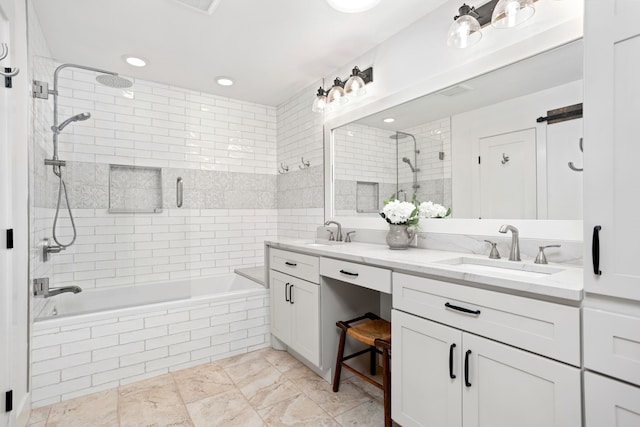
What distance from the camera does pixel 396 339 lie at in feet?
5.21

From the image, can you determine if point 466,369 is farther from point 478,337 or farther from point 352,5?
point 352,5

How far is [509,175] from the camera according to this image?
5.57 ft

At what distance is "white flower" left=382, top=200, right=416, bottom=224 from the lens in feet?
6.62

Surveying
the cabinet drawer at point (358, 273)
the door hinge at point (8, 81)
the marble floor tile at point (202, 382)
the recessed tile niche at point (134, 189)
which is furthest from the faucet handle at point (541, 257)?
the recessed tile niche at point (134, 189)

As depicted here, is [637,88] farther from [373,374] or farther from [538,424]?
[373,374]

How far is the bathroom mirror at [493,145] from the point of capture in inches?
58.6

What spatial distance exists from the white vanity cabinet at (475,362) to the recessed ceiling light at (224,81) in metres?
2.52

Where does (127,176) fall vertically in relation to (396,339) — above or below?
above

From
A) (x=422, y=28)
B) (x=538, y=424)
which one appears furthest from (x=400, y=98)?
(x=538, y=424)

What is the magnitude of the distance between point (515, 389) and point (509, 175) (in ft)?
3.43

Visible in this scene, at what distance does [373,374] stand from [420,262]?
1.18 meters

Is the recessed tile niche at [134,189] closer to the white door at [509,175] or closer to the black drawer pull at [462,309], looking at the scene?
the black drawer pull at [462,309]

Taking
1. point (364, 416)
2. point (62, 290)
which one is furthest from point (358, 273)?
point (62, 290)

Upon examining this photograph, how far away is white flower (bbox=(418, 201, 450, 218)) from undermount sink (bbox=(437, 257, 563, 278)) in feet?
1.30
